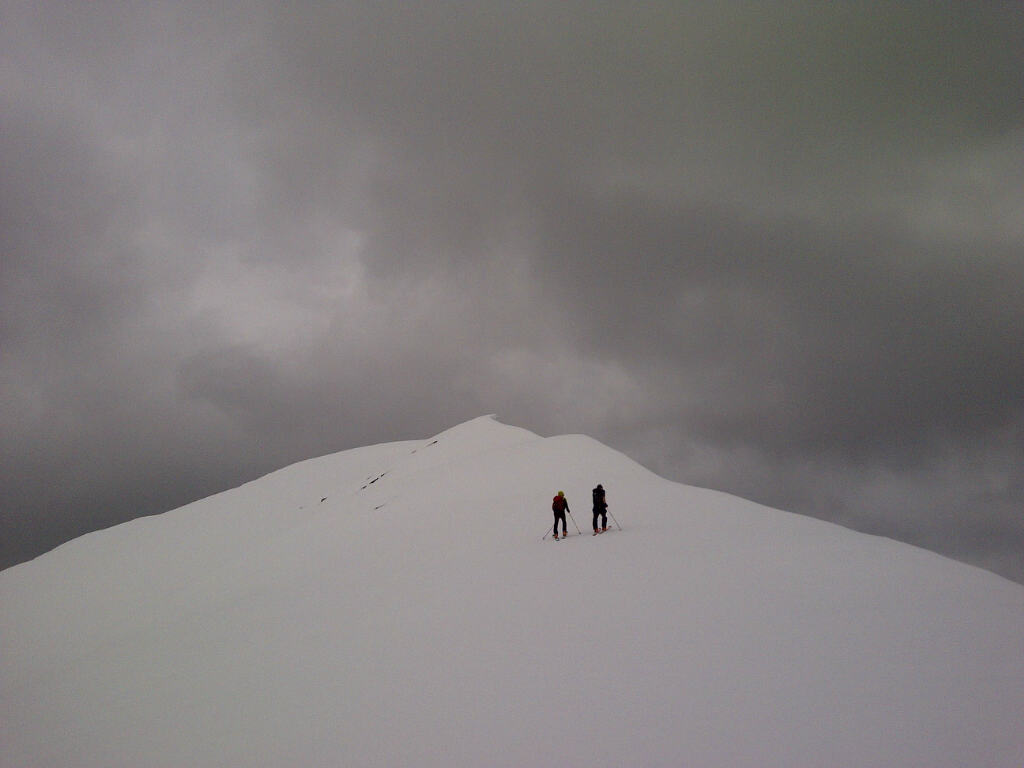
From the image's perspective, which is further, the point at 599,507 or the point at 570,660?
the point at 599,507

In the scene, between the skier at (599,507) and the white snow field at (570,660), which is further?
the skier at (599,507)

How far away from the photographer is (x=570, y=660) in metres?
9.27

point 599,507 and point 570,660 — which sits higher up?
point 599,507

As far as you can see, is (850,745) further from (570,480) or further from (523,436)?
(523,436)

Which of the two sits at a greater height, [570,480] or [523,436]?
[523,436]

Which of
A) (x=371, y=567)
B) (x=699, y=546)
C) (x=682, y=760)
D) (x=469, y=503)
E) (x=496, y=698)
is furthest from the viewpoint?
(x=469, y=503)

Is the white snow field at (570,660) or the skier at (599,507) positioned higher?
the skier at (599,507)

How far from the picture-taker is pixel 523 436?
40438 mm

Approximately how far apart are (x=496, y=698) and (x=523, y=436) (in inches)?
1263

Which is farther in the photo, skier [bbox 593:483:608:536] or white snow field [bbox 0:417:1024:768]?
skier [bbox 593:483:608:536]

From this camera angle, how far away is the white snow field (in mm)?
7414

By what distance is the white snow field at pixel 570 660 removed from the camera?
7.41 metres

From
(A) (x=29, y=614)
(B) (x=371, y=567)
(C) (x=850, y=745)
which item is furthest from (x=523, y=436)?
(C) (x=850, y=745)

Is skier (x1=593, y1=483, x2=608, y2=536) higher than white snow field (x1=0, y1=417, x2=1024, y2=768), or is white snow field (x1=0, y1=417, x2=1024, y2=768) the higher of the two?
skier (x1=593, y1=483, x2=608, y2=536)
